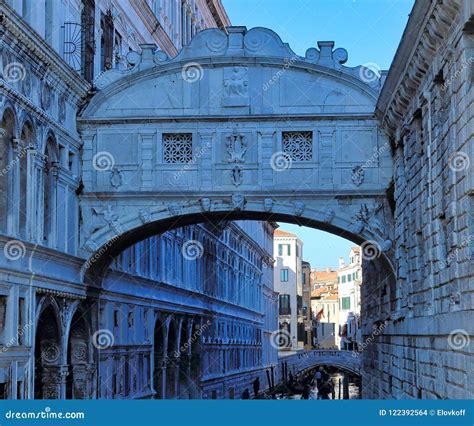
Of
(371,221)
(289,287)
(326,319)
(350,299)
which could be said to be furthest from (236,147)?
(326,319)

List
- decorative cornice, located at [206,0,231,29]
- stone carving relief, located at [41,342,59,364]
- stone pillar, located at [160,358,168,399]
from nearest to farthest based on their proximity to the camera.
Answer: stone carving relief, located at [41,342,59,364] → stone pillar, located at [160,358,168,399] → decorative cornice, located at [206,0,231,29]

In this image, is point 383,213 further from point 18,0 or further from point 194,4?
point 194,4

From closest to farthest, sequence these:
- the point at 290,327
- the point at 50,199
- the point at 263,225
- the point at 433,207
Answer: the point at 433,207, the point at 50,199, the point at 263,225, the point at 290,327

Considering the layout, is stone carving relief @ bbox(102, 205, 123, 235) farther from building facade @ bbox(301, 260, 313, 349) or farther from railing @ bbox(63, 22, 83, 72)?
building facade @ bbox(301, 260, 313, 349)

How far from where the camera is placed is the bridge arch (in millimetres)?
24125

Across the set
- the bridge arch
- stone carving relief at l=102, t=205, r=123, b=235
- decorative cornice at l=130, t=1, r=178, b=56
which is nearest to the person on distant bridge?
decorative cornice at l=130, t=1, r=178, b=56

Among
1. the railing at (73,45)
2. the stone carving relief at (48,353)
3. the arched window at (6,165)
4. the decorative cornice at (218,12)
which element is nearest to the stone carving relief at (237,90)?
the railing at (73,45)

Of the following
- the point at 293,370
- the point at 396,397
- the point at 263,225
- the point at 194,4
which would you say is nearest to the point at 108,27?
the point at 396,397

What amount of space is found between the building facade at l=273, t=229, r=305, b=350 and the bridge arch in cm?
6121

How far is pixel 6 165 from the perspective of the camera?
790 inches

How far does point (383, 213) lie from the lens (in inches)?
945

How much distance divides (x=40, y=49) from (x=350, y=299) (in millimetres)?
84935

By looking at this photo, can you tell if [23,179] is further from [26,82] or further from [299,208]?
[299,208]

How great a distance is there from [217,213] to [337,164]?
9.23 ft
